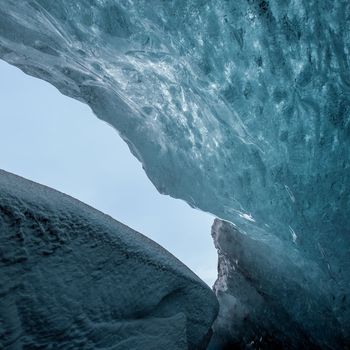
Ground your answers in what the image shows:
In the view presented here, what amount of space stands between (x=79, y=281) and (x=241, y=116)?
3.81 m

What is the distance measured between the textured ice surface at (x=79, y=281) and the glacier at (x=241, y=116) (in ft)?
9.72

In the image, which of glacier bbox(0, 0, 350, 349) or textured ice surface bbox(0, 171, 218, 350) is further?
glacier bbox(0, 0, 350, 349)

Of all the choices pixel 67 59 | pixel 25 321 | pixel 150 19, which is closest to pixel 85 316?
pixel 25 321

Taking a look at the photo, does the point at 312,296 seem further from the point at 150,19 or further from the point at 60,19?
the point at 60,19

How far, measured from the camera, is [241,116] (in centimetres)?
494

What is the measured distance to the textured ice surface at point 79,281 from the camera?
1.52 meters

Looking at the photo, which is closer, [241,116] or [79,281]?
[79,281]

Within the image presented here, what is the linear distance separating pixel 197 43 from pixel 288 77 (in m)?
1.27

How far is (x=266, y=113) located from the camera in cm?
482

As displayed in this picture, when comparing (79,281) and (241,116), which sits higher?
(241,116)

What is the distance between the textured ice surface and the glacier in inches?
117

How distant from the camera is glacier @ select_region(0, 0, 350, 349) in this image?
402 centimetres

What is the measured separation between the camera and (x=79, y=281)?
5.69 feet

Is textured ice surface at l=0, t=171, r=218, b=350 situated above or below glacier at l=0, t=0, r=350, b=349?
below
